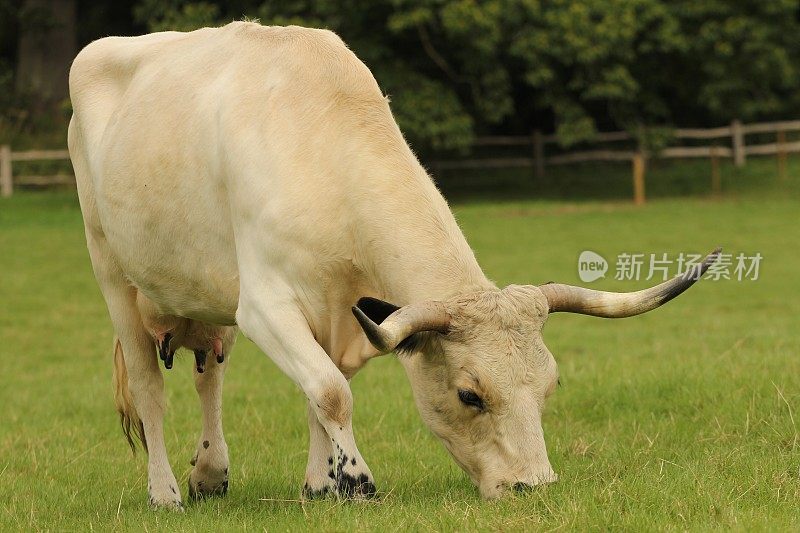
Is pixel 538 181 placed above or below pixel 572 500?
below

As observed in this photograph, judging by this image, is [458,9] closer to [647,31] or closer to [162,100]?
[647,31]

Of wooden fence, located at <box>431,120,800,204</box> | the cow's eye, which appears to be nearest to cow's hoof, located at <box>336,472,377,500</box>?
the cow's eye

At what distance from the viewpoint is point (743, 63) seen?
33188 millimetres

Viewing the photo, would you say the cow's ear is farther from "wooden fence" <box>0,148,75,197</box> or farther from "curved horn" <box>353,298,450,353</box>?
"wooden fence" <box>0,148,75,197</box>

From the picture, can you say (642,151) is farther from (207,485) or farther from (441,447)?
(207,485)

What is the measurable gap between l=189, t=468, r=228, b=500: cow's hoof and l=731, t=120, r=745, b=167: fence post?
97.9 feet

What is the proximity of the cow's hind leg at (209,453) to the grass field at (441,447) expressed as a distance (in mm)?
134

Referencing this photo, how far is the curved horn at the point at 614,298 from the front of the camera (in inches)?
213

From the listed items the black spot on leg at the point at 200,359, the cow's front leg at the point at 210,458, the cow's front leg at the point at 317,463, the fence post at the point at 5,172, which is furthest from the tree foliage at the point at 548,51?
the cow's front leg at the point at 317,463

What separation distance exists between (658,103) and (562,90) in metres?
3.03

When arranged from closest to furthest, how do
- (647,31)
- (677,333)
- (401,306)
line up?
1. (401,306)
2. (677,333)
3. (647,31)

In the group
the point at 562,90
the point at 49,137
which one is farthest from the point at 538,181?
the point at 49,137

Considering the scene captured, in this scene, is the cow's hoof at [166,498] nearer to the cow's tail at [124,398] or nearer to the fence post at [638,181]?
the cow's tail at [124,398]

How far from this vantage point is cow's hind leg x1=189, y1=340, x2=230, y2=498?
688cm
